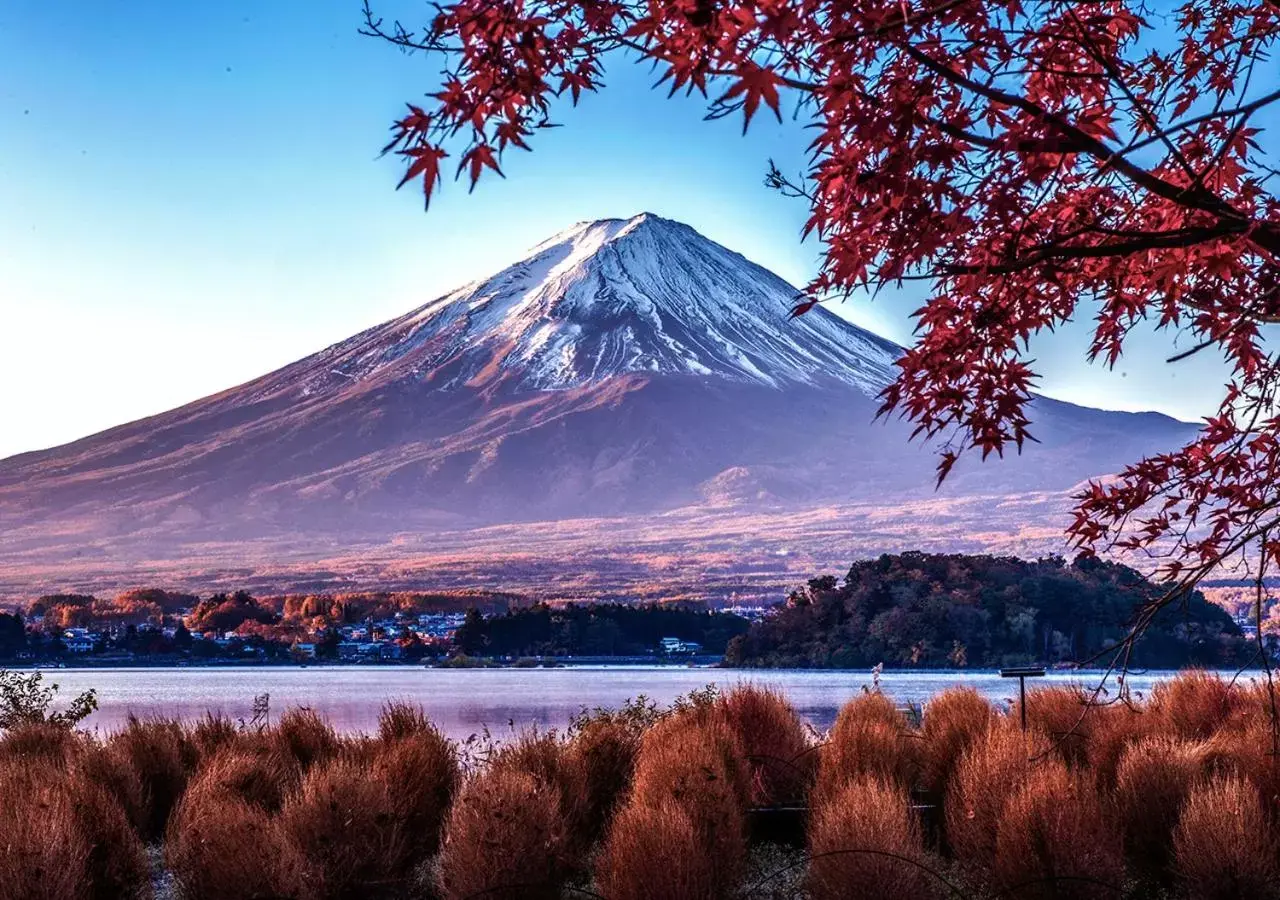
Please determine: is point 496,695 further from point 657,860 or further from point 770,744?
point 657,860

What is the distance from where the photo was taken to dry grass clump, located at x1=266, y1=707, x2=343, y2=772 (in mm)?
7871

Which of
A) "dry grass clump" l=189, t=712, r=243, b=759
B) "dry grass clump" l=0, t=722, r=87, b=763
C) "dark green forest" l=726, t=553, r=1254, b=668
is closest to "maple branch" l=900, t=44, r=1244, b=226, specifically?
"dry grass clump" l=189, t=712, r=243, b=759

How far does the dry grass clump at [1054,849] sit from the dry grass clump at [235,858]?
9.34 ft

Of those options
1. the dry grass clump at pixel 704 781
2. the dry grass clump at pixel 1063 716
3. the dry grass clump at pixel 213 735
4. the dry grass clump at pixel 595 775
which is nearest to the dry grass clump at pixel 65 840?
the dry grass clump at pixel 213 735

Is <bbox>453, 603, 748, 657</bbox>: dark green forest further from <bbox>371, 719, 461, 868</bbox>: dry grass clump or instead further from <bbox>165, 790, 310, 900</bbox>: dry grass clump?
<bbox>165, 790, 310, 900</bbox>: dry grass clump

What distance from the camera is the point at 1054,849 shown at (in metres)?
5.69

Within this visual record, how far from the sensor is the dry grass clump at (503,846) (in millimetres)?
5598

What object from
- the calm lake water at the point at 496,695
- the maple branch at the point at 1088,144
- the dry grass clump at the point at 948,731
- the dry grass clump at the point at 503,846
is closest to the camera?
the maple branch at the point at 1088,144

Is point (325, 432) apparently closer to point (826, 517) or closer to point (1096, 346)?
point (826, 517)

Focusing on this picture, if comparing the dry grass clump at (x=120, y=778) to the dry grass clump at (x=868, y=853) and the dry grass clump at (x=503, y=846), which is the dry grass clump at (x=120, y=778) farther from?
the dry grass clump at (x=868, y=853)

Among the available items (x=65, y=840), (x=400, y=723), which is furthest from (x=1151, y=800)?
(x=65, y=840)

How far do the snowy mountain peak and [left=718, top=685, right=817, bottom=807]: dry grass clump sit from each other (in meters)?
86.7

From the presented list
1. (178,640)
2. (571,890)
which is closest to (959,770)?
(571,890)

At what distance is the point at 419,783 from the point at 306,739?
4.89 feet
